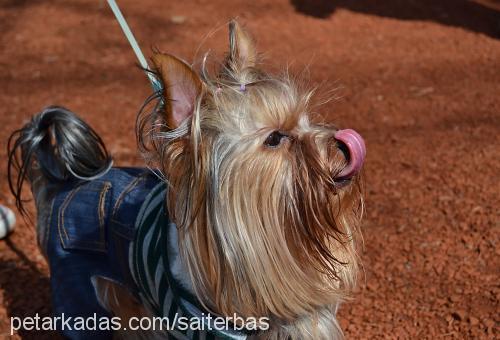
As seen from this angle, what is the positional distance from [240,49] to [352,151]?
21.2 inches

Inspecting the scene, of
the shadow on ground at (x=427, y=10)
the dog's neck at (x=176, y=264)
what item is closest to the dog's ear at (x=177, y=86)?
the dog's neck at (x=176, y=264)

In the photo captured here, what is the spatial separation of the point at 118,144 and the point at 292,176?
8.31ft

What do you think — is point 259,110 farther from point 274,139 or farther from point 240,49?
point 240,49

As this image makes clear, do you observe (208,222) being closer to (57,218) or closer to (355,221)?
(355,221)

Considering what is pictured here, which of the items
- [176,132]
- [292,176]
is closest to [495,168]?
[292,176]

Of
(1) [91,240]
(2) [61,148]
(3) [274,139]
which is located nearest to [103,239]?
(1) [91,240]

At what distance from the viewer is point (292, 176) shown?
198cm

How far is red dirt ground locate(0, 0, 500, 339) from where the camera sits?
2.94 metres

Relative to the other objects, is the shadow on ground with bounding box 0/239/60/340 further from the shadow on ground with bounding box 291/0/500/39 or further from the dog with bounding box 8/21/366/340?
the shadow on ground with bounding box 291/0/500/39

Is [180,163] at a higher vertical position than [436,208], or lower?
higher

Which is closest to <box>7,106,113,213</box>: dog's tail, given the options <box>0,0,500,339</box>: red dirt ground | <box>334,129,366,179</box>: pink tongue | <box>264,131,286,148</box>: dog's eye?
<box>0,0,500,339</box>: red dirt ground

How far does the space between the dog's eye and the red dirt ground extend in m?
0.84

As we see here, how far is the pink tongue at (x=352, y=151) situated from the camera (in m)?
1.94

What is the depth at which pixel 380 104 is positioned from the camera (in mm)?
4496
